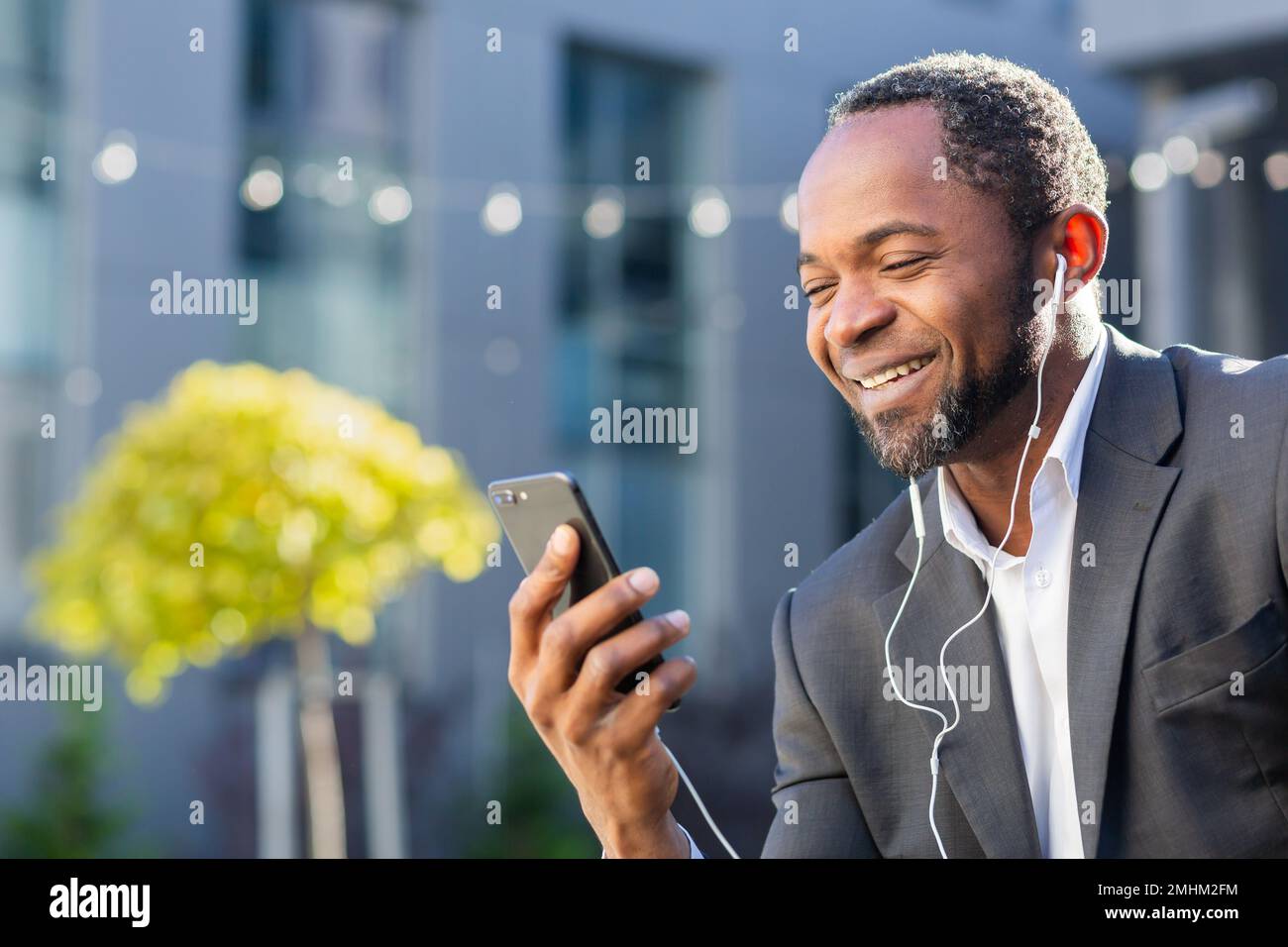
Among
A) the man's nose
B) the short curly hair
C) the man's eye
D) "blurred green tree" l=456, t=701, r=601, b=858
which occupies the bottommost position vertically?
"blurred green tree" l=456, t=701, r=601, b=858

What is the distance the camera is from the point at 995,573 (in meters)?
1.81

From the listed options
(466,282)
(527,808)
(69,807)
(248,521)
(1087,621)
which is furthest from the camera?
(466,282)

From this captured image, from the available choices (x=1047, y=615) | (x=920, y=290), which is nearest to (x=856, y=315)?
(x=920, y=290)

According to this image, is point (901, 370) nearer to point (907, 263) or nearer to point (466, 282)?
point (907, 263)

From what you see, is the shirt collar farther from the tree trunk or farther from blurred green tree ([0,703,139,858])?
blurred green tree ([0,703,139,858])

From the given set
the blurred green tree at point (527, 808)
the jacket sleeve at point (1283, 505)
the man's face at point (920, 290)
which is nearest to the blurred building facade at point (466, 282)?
the blurred green tree at point (527, 808)

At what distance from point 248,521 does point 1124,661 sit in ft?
12.1

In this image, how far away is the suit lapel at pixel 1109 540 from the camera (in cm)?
162

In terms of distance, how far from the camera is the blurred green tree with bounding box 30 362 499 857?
486cm

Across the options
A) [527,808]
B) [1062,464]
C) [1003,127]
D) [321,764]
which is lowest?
[527,808]

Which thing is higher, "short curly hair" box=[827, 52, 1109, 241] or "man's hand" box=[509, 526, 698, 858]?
"short curly hair" box=[827, 52, 1109, 241]

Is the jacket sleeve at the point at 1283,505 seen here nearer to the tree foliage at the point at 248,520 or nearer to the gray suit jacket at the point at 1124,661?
the gray suit jacket at the point at 1124,661

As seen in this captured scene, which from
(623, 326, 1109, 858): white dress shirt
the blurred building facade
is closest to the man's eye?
(623, 326, 1109, 858): white dress shirt

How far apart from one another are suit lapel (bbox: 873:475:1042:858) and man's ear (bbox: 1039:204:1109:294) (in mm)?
318
